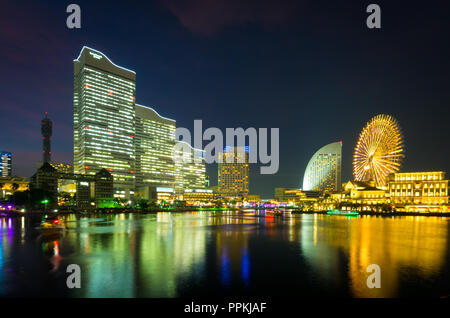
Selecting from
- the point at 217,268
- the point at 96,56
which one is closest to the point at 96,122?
the point at 96,56

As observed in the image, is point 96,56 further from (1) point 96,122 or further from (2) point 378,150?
(2) point 378,150

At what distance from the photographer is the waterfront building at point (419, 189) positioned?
130625mm

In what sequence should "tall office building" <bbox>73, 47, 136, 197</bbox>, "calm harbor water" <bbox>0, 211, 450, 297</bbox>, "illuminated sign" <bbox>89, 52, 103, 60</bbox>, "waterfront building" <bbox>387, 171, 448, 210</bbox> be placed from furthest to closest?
"illuminated sign" <bbox>89, 52, 103, 60</bbox> → "tall office building" <bbox>73, 47, 136, 197</bbox> → "waterfront building" <bbox>387, 171, 448, 210</bbox> → "calm harbor water" <bbox>0, 211, 450, 297</bbox>

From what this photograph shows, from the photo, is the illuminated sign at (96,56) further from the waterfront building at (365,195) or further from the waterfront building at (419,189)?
the waterfront building at (419,189)

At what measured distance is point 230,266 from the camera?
80.9 ft

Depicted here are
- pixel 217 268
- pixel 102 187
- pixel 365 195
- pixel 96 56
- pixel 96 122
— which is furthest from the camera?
pixel 96 56

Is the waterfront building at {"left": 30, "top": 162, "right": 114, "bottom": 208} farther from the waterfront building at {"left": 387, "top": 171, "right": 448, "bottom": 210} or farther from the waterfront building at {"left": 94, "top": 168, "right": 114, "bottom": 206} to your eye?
the waterfront building at {"left": 387, "top": 171, "right": 448, "bottom": 210}

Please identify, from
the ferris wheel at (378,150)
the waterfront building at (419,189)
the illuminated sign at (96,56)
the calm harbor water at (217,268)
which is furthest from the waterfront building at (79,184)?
the waterfront building at (419,189)

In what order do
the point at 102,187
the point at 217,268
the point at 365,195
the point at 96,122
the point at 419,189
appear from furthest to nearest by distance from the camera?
the point at 96,122 → the point at 102,187 → the point at 365,195 → the point at 419,189 → the point at 217,268

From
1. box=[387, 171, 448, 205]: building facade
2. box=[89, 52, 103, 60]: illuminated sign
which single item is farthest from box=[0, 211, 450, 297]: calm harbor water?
box=[89, 52, 103, 60]: illuminated sign

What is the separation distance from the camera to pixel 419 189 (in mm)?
137000

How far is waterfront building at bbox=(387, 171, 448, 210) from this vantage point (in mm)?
130625

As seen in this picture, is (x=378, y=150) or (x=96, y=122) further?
(x=96, y=122)

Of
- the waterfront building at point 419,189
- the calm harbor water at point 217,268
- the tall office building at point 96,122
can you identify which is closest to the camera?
the calm harbor water at point 217,268
